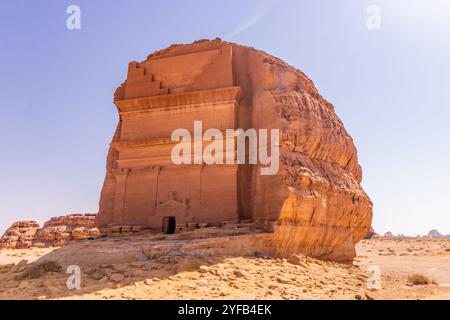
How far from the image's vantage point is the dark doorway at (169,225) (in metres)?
16.8

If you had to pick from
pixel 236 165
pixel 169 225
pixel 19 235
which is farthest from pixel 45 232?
pixel 236 165

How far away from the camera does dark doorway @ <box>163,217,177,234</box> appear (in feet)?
55.2

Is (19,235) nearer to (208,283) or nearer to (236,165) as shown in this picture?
(236,165)

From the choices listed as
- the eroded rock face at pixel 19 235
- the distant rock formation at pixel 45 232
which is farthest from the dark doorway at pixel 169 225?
the eroded rock face at pixel 19 235

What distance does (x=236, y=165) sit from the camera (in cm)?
1600

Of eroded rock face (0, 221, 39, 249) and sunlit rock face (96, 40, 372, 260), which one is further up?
sunlit rock face (96, 40, 372, 260)

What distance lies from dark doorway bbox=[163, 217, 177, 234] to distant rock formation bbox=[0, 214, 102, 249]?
95.3 ft

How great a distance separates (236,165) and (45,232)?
3884 cm

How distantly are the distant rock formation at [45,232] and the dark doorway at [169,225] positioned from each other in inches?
1143

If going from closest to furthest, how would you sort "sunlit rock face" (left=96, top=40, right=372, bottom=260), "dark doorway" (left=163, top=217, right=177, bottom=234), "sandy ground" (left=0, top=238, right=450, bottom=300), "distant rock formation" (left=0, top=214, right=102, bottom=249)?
"sandy ground" (left=0, top=238, right=450, bottom=300) → "sunlit rock face" (left=96, top=40, right=372, bottom=260) → "dark doorway" (left=163, top=217, right=177, bottom=234) → "distant rock formation" (left=0, top=214, right=102, bottom=249)


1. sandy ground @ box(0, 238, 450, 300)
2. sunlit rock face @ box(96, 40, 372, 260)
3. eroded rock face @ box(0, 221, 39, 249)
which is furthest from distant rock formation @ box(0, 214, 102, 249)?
sandy ground @ box(0, 238, 450, 300)

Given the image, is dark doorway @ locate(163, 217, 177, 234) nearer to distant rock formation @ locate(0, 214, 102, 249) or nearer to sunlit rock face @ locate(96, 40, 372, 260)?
sunlit rock face @ locate(96, 40, 372, 260)

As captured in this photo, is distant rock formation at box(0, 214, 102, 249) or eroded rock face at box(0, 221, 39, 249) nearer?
eroded rock face at box(0, 221, 39, 249)

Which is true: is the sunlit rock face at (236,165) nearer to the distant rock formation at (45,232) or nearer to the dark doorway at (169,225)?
the dark doorway at (169,225)
